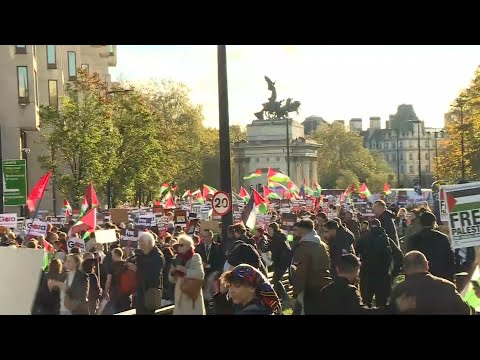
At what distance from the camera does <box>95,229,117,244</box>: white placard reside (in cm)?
1364

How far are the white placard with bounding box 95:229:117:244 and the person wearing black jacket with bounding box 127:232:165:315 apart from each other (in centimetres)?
358

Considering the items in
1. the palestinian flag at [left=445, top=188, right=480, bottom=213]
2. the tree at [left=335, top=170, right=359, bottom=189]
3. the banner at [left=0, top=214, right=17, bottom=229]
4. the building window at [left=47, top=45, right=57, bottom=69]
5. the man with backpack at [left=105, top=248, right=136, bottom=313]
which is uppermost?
the building window at [left=47, top=45, right=57, bottom=69]

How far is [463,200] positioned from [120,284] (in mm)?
4830

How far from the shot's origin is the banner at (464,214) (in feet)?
26.4

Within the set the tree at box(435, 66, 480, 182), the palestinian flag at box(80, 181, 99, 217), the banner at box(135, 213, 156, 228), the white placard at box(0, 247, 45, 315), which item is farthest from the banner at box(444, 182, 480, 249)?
the tree at box(435, 66, 480, 182)

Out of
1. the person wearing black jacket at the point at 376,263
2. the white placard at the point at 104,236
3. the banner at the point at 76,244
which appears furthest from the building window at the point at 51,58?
the person wearing black jacket at the point at 376,263

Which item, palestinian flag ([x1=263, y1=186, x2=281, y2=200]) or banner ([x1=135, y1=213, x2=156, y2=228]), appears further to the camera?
palestinian flag ([x1=263, y1=186, x2=281, y2=200])

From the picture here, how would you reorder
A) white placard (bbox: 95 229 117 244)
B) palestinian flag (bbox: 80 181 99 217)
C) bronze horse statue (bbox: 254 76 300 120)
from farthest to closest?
bronze horse statue (bbox: 254 76 300 120) < palestinian flag (bbox: 80 181 99 217) < white placard (bbox: 95 229 117 244)

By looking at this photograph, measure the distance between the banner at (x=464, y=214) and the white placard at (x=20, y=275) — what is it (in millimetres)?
3816

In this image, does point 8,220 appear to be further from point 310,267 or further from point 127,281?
point 310,267

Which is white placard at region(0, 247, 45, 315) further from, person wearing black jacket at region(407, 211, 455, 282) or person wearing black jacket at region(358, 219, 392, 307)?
person wearing black jacket at region(358, 219, 392, 307)

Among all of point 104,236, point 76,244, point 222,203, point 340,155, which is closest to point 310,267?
point 222,203
